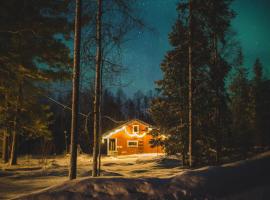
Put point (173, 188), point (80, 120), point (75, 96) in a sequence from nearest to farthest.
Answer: point (173, 188) < point (75, 96) < point (80, 120)

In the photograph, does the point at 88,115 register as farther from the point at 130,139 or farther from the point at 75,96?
the point at 130,139

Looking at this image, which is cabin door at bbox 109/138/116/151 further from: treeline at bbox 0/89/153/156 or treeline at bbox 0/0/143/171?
treeline at bbox 0/0/143/171

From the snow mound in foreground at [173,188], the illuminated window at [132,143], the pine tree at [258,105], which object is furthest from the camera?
the pine tree at [258,105]

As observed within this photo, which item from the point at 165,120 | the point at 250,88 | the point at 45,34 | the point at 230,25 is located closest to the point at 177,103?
the point at 165,120

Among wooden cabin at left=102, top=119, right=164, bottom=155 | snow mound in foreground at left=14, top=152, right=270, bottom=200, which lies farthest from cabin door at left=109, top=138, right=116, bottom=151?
snow mound in foreground at left=14, top=152, right=270, bottom=200

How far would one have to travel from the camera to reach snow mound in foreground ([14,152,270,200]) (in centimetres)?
552

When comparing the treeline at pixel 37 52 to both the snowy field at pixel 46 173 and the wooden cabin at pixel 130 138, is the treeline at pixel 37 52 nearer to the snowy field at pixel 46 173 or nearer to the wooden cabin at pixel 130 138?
the snowy field at pixel 46 173

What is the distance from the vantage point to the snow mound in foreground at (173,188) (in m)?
5.52

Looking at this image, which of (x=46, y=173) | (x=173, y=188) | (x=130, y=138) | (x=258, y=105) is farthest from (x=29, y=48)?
(x=258, y=105)

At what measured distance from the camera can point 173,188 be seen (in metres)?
5.72

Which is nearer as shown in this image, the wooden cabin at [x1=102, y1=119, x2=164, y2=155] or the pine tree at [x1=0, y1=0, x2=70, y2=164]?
the pine tree at [x1=0, y1=0, x2=70, y2=164]

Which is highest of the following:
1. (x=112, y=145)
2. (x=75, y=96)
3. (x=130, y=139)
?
(x=75, y=96)

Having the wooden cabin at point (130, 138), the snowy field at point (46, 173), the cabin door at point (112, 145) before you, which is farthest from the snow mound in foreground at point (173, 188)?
the cabin door at point (112, 145)

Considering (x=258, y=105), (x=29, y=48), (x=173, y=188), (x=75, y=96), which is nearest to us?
(x=173, y=188)
